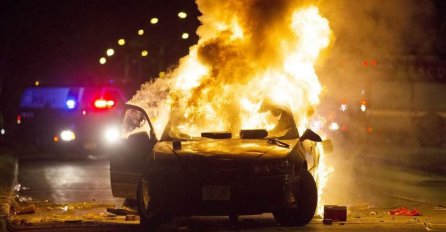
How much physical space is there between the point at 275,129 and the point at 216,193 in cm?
168

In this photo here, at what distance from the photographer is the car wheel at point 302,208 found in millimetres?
10359

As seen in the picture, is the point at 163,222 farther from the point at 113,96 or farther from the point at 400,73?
the point at 400,73

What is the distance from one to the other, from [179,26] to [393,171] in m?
7.34

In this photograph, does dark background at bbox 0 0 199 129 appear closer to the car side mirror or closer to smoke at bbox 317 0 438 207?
smoke at bbox 317 0 438 207

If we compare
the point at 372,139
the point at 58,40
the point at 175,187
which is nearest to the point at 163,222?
the point at 175,187

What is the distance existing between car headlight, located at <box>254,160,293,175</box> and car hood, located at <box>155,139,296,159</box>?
0.10m

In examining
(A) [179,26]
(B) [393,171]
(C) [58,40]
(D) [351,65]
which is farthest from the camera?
(C) [58,40]

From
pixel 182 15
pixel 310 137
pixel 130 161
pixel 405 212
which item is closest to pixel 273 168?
pixel 310 137

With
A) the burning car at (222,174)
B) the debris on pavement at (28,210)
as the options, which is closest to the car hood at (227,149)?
the burning car at (222,174)

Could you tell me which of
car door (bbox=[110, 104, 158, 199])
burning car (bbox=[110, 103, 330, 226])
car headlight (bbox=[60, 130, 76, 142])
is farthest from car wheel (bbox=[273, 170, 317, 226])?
car headlight (bbox=[60, 130, 76, 142])

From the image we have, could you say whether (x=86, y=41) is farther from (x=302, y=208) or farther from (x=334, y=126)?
(x=302, y=208)

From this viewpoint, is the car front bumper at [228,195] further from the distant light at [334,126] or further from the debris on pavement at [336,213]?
the distant light at [334,126]

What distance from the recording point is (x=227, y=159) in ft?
32.9

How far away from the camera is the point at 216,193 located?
9898mm
